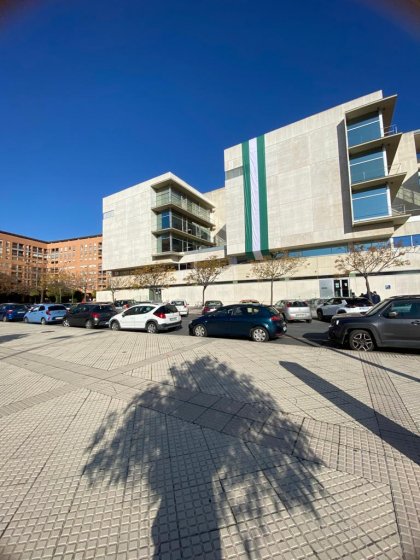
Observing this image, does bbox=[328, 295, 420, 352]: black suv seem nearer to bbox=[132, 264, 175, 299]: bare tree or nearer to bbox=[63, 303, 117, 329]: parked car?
bbox=[63, 303, 117, 329]: parked car

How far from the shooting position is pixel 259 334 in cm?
947

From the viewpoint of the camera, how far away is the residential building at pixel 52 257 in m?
79.4

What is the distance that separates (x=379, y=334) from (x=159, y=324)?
8.99 metres

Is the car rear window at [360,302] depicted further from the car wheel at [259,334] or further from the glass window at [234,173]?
the glass window at [234,173]

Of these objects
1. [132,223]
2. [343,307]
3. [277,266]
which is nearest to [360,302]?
[343,307]

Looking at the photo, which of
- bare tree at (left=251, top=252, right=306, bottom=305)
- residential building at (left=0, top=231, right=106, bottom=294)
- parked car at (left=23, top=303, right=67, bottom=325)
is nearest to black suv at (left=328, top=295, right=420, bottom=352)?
parked car at (left=23, top=303, right=67, bottom=325)

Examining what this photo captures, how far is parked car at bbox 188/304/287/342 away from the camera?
9383mm

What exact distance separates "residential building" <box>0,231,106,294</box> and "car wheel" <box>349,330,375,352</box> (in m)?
78.8

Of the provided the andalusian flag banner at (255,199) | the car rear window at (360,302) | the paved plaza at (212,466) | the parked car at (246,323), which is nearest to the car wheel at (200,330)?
the parked car at (246,323)

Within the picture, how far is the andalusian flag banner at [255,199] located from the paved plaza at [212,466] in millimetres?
28992

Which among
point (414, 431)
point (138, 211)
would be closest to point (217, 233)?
point (138, 211)

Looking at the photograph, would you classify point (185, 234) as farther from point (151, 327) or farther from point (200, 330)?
point (200, 330)

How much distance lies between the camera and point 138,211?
42.2 meters

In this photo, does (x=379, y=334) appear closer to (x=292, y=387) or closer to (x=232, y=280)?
(x=292, y=387)
